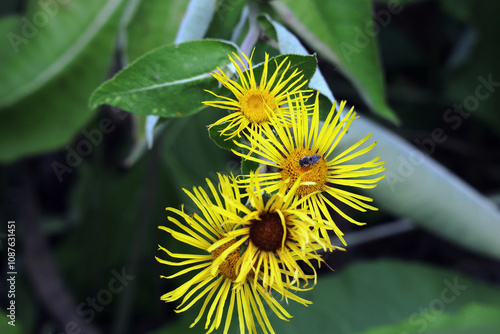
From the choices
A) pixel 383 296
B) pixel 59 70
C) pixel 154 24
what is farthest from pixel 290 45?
pixel 383 296

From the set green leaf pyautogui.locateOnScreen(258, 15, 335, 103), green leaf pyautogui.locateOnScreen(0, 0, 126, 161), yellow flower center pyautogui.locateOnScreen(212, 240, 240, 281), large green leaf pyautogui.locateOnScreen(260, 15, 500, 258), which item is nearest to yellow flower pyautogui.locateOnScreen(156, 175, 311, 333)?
yellow flower center pyautogui.locateOnScreen(212, 240, 240, 281)

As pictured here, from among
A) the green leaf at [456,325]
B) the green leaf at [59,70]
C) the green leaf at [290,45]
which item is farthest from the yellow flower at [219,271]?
the green leaf at [59,70]

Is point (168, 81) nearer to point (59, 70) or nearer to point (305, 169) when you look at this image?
point (305, 169)

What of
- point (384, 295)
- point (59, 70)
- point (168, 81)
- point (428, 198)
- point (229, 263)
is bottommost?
point (384, 295)

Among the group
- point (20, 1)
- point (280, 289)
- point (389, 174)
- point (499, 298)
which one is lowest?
point (499, 298)

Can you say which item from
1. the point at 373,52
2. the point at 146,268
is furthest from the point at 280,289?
the point at 146,268

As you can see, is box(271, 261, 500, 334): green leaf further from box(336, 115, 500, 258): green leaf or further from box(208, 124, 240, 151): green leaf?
box(208, 124, 240, 151): green leaf

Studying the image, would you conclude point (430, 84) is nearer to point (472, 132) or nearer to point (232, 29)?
point (472, 132)

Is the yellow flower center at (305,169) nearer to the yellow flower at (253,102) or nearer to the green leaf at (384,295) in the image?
the yellow flower at (253,102)
